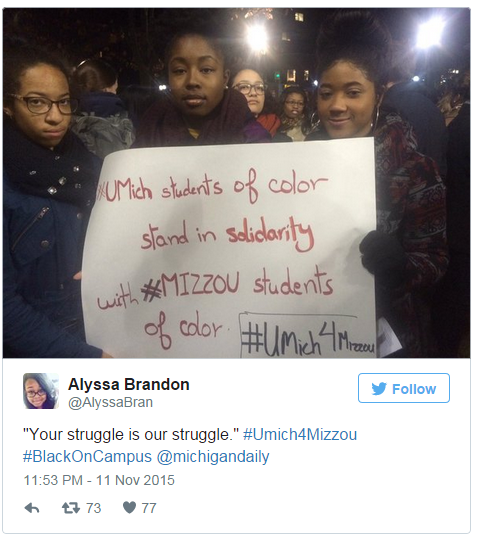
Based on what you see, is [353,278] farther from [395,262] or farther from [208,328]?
[208,328]

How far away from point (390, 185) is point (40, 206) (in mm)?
783

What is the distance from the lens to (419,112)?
1647 mm

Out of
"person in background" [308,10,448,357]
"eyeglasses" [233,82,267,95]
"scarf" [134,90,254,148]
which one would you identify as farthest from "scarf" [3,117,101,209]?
"eyeglasses" [233,82,267,95]

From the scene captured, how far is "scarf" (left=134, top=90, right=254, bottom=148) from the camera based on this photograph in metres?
1.25

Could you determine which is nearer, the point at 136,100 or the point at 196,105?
the point at 196,105

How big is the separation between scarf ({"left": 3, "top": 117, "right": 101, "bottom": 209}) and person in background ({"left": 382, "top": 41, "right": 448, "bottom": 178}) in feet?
3.10
